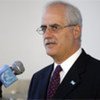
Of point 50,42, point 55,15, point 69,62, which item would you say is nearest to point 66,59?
point 69,62

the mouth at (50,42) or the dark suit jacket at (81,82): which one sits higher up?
the mouth at (50,42)

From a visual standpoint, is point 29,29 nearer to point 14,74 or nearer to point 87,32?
point 87,32

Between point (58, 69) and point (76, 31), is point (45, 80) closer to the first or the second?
point (58, 69)

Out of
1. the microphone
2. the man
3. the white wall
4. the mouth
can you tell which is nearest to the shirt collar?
the man

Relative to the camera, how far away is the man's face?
4.11ft

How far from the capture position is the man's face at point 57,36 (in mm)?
1252

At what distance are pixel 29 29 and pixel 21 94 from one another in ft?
2.22

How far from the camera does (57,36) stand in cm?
126

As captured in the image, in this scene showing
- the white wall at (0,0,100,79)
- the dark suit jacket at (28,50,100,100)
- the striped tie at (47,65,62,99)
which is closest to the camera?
the dark suit jacket at (28,50,100,100)

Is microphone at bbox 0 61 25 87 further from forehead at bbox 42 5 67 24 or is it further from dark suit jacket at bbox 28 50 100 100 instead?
forehead at bbox 42 5 67 24

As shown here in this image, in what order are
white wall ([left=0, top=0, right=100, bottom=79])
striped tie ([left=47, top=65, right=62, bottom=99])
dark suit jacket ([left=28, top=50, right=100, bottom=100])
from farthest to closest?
1. white wall ([left=0, top=0, right=100, bottom=79])
2. striped tie ([left=47, top=65, right=62, bottom=99])
3. dark suit jacket ([left=28, top=50, right=100, bottom=100])

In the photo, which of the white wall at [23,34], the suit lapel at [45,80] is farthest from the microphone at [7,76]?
the white wall at [23,34]

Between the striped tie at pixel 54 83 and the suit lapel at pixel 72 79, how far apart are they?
0.05m

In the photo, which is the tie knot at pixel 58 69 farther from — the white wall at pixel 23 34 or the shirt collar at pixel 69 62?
the white wall at pixel 23 34
